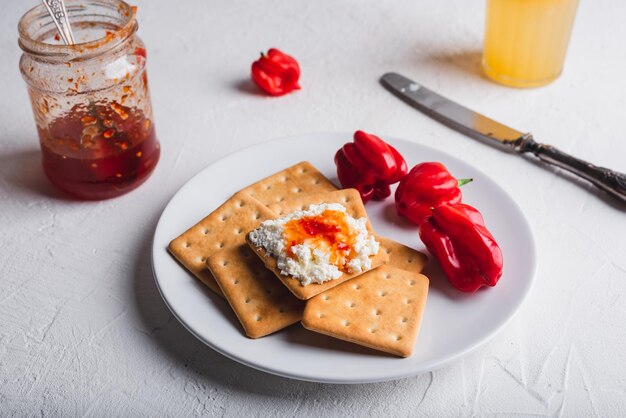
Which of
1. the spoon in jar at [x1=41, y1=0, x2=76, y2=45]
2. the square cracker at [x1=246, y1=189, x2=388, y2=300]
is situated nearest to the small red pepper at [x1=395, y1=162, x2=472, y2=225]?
the square cracker at [x1=246, y1=189, x2=388, y2=300]

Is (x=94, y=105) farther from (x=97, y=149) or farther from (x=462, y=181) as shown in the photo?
(x=462, y=181)

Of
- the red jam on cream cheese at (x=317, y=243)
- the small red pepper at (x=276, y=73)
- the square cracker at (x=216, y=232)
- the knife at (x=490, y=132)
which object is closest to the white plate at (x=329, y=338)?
the square cracker at (x=216, y=232)

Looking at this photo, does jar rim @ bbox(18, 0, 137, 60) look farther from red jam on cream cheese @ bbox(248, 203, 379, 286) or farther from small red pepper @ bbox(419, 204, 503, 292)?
small red pepper @ bbox(419, 204, 503, 292)

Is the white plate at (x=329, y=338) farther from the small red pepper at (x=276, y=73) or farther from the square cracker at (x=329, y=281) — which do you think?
the small red pepper at (x=276, y=73)

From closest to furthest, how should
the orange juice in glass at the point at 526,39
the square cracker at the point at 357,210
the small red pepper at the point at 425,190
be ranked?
1. the square cracker at the point at 357,210
2. the small red pepper at the point at 425,190
3. the orange juice in glass at the point at 526,39

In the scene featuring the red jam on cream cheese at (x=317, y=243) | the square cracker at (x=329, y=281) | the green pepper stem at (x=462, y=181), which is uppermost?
the red jam on cream cheese at (x=317, y=243)

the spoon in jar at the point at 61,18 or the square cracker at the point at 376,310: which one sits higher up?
the spoon in jar at the point at 61,18

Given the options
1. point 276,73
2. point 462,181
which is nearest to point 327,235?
point 462,181
